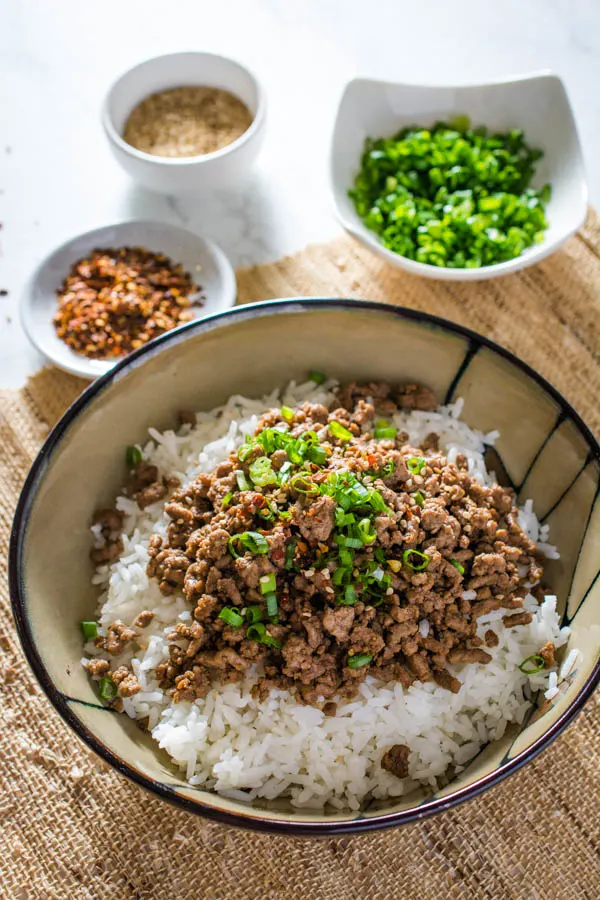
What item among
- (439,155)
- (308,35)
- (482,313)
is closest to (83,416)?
(482,313)

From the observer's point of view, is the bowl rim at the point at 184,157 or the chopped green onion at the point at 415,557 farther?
Result: the bowl rim at the point at 184,157

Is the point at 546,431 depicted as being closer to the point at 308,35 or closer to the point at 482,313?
the point at 482,313

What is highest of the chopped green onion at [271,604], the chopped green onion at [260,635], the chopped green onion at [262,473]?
the chopped green onion at [262,473]

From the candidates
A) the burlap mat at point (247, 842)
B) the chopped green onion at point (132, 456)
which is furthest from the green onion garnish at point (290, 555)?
the burlap mat at point (247, 842)

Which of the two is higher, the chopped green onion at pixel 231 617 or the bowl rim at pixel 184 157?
the bowl rim at pixel 184 157

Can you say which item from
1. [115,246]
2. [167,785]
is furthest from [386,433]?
[115,246]

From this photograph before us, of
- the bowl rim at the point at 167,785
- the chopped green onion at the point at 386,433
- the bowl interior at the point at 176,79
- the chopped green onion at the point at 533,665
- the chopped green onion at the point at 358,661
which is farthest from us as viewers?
the bowl interior at the point at 176,79

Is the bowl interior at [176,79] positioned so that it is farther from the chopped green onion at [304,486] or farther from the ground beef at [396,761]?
the ground beef at [396,761]

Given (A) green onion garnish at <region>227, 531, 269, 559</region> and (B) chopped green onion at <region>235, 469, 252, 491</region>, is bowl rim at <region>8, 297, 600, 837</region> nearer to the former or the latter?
(B) chopped green onion at <region>235, 469, 252, 491</region>

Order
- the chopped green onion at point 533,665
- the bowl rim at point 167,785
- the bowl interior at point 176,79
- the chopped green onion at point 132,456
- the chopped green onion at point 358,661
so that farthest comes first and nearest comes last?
the bowl interior at point 176,79
the chopped green onion at point 132,456
the chopped green onion at point 533,665
the chopped green onion at point 358,661
the bowl rim at point 167,785
